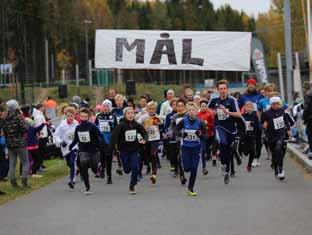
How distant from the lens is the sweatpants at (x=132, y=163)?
14.7m

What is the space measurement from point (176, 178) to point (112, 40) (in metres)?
9.28

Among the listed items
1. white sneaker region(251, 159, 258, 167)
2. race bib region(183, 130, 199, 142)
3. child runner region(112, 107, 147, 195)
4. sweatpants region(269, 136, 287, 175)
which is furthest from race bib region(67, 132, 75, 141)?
white sneaker region(251, 159, 258, 167)

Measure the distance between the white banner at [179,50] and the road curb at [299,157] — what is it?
3.15m

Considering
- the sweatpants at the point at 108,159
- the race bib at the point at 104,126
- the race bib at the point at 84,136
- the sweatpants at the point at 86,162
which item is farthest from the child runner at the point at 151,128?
the race bib at the point at 84,136

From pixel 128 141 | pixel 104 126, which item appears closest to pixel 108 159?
pixel 104 126

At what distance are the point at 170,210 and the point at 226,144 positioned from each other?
3952 mm

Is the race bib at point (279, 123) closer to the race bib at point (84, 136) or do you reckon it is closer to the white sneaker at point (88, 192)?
the race bib at point (84, 136)

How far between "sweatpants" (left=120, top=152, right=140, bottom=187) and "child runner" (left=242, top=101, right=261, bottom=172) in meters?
3.93

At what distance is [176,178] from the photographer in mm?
17516

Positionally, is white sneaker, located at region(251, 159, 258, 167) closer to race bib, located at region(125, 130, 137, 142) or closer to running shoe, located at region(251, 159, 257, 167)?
running shoe, located at region(251, 159, 257, 167)

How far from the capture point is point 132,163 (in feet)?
48.5

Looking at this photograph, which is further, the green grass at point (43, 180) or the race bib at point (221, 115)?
the race bib at point (221, 115)

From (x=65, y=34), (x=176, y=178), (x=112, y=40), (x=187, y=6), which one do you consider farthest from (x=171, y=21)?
(x=176, y=178)

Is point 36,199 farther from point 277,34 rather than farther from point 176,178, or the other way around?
point 277,34
